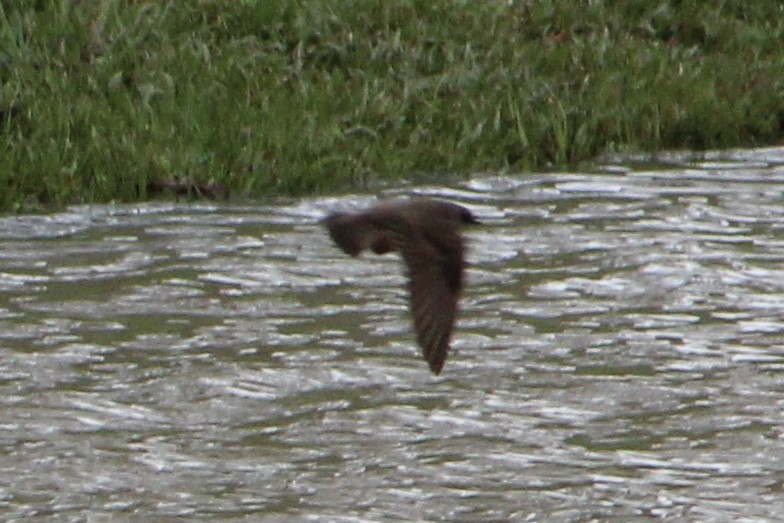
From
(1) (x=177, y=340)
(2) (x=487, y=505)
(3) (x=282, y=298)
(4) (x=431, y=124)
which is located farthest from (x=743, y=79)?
(2) (x=487, y=505)

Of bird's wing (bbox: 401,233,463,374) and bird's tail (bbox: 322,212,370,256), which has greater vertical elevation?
bird's tail (bbox: 322,212,370,256)

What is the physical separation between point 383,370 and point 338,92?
13.1ft

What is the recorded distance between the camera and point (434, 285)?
5398 millimetres

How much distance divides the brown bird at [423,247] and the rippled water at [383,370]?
391mm

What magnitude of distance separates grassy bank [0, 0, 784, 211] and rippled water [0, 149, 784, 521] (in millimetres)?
384

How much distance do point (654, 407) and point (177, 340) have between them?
162cm

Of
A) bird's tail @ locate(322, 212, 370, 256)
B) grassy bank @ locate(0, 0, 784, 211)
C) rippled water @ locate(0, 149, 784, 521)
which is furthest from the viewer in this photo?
grassy bank @ locate(0, 0, 784, 211)

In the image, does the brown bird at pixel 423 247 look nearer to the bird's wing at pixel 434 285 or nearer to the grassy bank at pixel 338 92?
the bird's wing at pixel 434 285

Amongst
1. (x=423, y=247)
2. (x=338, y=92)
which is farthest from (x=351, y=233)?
(x=338, y=92)

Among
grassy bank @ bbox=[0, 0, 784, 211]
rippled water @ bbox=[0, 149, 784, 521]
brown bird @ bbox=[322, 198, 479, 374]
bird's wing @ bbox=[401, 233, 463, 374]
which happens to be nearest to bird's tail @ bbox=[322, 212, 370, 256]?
brown bird @ bbox=[322, 198, 479, 374]

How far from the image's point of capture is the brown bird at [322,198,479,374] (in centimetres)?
532

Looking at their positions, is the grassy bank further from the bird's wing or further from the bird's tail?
the bird's wing

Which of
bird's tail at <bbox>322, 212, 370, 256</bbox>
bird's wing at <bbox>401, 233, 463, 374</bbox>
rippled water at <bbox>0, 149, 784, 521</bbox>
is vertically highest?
bird's tail at <bbox>322, 212, 370, 256</bbox>

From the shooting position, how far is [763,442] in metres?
5.61
